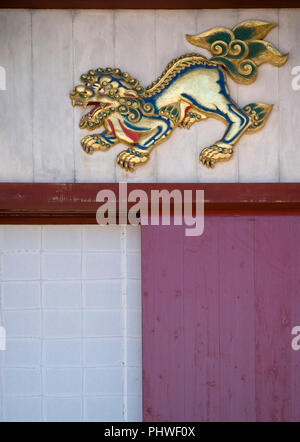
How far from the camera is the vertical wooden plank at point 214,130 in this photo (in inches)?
125

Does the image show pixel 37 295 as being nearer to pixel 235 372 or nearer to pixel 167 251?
pixel 167 251

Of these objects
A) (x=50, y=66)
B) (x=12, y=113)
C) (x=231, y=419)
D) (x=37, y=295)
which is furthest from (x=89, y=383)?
(x=50, y=66)

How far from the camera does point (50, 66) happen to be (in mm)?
3166

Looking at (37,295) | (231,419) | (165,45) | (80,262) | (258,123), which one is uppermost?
(165,45)

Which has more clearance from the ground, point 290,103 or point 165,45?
point 165,45

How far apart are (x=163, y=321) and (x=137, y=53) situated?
5.63ft

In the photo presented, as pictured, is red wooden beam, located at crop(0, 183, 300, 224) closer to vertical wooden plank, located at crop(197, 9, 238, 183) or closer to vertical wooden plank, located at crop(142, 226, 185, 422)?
vertical wooden plank, located at crop(197, 9, 238, 183)

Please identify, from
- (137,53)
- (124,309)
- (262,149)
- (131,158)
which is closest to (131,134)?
(131,158)

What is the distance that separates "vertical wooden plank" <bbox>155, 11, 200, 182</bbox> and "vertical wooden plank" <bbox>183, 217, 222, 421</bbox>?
0.37m

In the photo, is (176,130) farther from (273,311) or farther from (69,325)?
(69,325)

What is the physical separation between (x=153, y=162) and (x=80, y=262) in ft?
2.70

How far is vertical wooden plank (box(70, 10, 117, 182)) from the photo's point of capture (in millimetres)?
3166

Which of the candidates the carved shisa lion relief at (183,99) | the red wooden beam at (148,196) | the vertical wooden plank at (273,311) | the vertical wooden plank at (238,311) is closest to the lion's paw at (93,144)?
the carved shisa lion relief at (183,99)

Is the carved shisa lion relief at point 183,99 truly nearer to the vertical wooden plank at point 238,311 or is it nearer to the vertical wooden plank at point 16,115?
the vertical wooden plank at point 16,115
